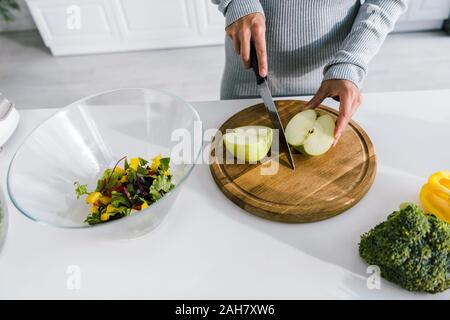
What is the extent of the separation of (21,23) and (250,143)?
3430 mm

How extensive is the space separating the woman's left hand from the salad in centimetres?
41

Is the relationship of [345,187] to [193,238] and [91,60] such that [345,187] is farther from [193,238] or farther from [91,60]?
[91,60]

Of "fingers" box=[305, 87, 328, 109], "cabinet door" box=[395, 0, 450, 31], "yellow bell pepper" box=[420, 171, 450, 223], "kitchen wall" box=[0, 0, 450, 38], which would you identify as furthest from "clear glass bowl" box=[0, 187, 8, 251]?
"cabinet door" box=[395, 0, 450, 31]

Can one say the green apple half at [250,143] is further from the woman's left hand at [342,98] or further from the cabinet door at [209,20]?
the cabinet door at [209,20]

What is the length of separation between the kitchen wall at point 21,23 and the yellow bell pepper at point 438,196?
3.62 m

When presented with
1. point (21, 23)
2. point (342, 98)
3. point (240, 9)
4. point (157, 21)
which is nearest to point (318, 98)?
point (342, 98)

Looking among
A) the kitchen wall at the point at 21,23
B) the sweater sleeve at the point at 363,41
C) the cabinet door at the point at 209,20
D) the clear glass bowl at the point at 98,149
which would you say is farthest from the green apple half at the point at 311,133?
the kitchen wall at the point at 21,23

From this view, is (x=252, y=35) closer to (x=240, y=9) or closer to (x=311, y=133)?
(x=240, y=9)

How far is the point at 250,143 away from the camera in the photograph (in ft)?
2.57

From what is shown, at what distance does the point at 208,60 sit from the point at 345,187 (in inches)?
85.6

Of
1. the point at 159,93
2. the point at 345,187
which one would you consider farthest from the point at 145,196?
the point at 345,187

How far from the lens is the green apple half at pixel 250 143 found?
31.1 inches

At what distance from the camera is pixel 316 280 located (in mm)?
653
